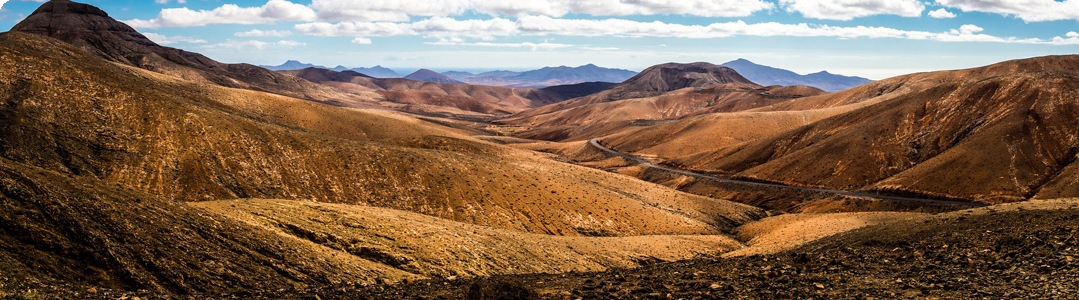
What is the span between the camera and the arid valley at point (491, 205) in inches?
620

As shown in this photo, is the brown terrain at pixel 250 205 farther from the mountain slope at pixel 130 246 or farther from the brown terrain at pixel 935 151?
the brown terrain at pixel 935 151

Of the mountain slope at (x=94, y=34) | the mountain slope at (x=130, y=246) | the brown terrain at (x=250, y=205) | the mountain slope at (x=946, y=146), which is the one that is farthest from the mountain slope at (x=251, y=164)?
the mountain slope at (x=94, y=34)

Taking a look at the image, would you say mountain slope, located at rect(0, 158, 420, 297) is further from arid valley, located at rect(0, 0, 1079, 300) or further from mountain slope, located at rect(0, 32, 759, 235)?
mountain slope, located at rect(0, 32, 759, 235)

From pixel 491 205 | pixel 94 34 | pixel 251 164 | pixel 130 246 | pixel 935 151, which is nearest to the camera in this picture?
pixel 130 246

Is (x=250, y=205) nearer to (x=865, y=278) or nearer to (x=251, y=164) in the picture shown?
(x=251, y=164)

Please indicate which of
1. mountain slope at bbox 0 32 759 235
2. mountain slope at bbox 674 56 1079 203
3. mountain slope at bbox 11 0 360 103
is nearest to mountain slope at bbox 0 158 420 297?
mountain slope at bbox 0 32 759 235

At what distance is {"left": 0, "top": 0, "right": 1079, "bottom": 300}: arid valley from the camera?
15.7 meters

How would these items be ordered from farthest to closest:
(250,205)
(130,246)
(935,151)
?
(935,151) → (250,205) → (130,246)

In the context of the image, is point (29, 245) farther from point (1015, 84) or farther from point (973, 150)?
point (1015, 84)

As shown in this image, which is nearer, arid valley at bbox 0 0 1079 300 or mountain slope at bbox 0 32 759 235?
arid valley at bbox 0 0 1079 300

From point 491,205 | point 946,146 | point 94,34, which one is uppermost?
point 94,34

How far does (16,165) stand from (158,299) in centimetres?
964

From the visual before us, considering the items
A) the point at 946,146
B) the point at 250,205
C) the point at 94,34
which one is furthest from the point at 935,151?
the point at 94,34

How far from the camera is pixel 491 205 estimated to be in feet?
147
